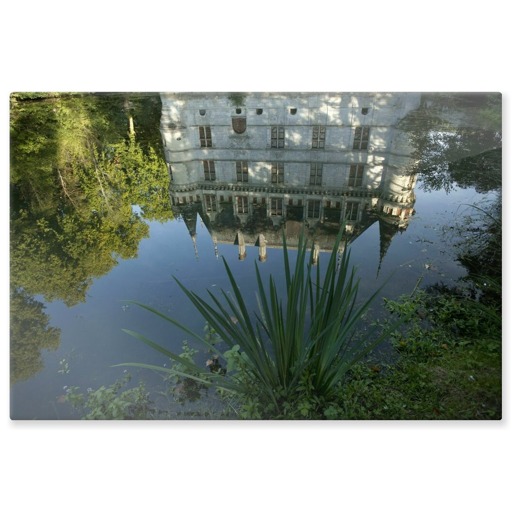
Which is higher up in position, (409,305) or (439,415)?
(409,305)

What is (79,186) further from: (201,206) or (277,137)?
(277,137)

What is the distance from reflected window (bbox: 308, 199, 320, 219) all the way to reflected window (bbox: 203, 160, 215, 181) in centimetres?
66

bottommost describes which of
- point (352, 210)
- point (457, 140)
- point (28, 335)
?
point (28, 335)

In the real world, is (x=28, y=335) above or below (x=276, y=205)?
below

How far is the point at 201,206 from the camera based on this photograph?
2.51 metres

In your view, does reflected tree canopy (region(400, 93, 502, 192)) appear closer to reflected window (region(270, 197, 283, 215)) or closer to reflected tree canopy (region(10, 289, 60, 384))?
reflected window (region(270, 197, 283, 215))

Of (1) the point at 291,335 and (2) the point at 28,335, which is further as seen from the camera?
(2) the point at 28,335

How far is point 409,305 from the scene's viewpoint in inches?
96.4

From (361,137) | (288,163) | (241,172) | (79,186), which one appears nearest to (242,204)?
(241,172)

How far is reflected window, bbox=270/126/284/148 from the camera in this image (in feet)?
8.09

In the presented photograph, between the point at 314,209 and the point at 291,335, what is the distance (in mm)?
821
